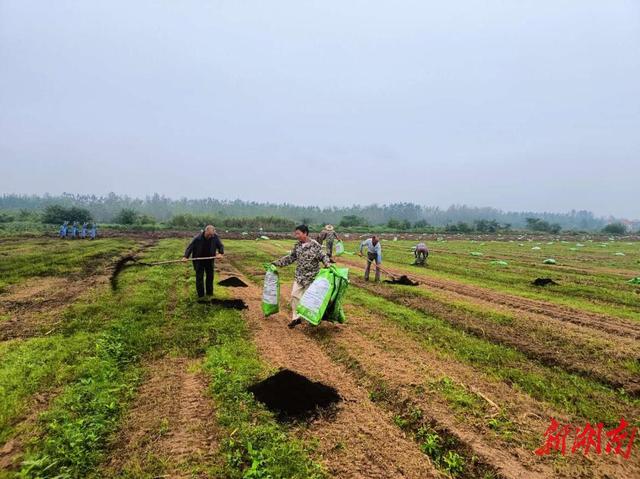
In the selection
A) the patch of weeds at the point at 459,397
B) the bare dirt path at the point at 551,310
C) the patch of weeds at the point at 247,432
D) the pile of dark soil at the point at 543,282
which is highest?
the patch of weeds at the point at 247,432

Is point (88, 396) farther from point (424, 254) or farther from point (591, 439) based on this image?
point (424, 254)

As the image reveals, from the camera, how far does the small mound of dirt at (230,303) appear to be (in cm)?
900

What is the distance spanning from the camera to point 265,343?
6.52 m

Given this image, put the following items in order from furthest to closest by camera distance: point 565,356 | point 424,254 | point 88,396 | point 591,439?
point 424,254, point 565,356, point 88,396, point 591,439

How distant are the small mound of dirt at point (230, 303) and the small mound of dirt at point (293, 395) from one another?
14.1 feet

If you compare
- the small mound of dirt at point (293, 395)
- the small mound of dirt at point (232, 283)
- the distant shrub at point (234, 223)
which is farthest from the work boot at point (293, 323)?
the distant shrub at point (234, 223)

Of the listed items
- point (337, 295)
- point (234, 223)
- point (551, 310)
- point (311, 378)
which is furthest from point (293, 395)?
point (234, 223)

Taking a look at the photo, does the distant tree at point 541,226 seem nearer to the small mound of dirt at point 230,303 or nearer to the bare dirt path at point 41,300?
the small mound of dirt at point 230,303

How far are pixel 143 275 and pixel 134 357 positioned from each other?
8.01 metres

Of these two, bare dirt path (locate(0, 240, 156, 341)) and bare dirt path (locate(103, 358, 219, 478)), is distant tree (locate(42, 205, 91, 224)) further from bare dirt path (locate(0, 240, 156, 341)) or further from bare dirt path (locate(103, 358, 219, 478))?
bare dirt path (locate(103, 358, 219, 478))

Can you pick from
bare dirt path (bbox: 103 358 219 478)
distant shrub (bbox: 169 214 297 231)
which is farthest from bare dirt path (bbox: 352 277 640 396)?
distant shrub (bbox: 169 214 297 231)

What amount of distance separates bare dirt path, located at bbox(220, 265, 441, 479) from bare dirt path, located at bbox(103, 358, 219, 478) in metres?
1.09

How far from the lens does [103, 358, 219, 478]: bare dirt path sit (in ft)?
11.1

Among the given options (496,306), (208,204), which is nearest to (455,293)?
(496,306)
